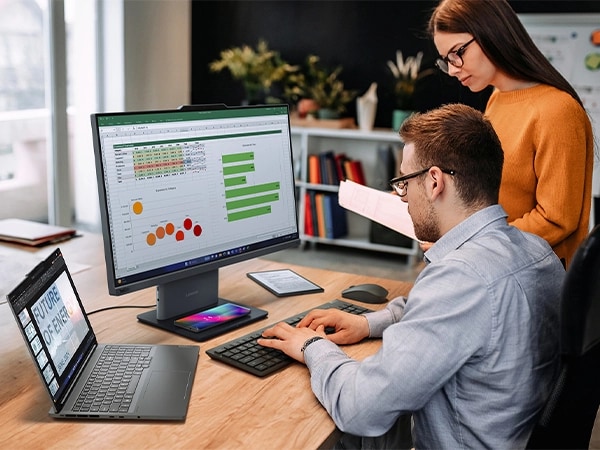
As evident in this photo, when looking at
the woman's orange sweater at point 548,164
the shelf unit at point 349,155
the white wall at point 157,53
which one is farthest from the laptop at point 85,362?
the white wall at point 157,53

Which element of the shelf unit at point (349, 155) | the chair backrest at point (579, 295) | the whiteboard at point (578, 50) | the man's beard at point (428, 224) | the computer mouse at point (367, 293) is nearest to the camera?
the chair backrest at point (579, 295)

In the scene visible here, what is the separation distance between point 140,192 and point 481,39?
1.08 m

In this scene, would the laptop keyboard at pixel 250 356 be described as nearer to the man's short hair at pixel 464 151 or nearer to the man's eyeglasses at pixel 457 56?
the man's short hair at pixel 464 151

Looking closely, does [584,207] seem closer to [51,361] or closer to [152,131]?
[152,131]

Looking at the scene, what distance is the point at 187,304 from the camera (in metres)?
1.76

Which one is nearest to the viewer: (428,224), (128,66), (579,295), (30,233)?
(579,295)

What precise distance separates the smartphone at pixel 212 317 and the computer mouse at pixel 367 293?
317 mm

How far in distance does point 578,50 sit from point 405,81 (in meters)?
1.12

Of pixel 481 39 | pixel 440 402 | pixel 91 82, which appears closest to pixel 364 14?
pixel 91 82

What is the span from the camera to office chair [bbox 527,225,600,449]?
3.79 feet

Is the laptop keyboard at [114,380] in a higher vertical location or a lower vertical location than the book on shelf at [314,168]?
lower

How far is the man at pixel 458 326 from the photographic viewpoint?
1236 millimetres

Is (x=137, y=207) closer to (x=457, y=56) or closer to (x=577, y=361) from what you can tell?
(x=577, y=361)

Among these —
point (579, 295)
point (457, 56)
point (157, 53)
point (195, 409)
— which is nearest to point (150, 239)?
point (195, 409)
